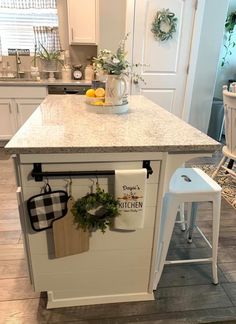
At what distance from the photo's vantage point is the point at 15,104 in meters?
3.65

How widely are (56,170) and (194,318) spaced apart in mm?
1141

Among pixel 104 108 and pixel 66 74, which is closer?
pixel 104 108

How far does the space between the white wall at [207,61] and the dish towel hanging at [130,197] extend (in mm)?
2945

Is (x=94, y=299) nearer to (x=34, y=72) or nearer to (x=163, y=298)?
(x=163, y=298)

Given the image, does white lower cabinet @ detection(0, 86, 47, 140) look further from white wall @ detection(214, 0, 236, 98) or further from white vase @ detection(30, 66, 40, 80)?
white wall @ detection(214, 0, 236, 98)

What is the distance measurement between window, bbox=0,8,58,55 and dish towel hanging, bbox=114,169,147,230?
11.8 feet

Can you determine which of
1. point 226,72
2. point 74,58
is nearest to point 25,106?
point 74,58

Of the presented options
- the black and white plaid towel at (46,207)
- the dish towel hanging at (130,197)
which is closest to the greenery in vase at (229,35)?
the dish towel hanging at (130,197)

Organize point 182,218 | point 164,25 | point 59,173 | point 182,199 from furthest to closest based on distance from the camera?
point 164,25, point 182,218, point 182,199, point 59,173

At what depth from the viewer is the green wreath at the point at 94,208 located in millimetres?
1235

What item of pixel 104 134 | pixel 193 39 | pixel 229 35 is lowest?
pixel 104 134

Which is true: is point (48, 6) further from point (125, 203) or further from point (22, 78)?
point (125, 203)

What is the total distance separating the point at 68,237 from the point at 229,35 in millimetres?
4706

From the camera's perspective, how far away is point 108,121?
64.3 inches
